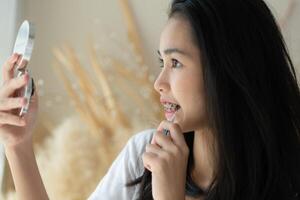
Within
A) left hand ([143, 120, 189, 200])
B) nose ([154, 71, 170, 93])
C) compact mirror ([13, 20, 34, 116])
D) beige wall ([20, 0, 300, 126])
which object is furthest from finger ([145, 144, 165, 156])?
beige wall ([20, 0, 300, 126])

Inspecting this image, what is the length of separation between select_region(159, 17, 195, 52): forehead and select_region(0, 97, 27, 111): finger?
261 mm

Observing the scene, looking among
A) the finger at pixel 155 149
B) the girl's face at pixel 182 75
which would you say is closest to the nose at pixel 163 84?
the girl's face at pixel 182 75

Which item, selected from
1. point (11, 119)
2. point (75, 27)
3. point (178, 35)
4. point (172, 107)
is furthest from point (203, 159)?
point (75, 27)

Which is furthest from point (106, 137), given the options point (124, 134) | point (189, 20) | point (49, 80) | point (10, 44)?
point (189, 20)

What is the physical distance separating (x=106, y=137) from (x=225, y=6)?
1.67 ft

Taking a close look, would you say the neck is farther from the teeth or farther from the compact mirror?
the compact mirror

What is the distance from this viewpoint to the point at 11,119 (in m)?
0.80

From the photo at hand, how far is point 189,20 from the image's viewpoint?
0.77 m

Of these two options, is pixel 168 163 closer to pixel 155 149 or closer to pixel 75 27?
pixel 155 149

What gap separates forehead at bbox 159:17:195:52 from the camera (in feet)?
2.52

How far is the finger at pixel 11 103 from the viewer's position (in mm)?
750

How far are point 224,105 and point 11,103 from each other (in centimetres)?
37

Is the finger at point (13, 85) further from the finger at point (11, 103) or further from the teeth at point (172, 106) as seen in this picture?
the teeth at point (172, 106)

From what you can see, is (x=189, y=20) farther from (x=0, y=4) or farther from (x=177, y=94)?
(x=0, y=4)
